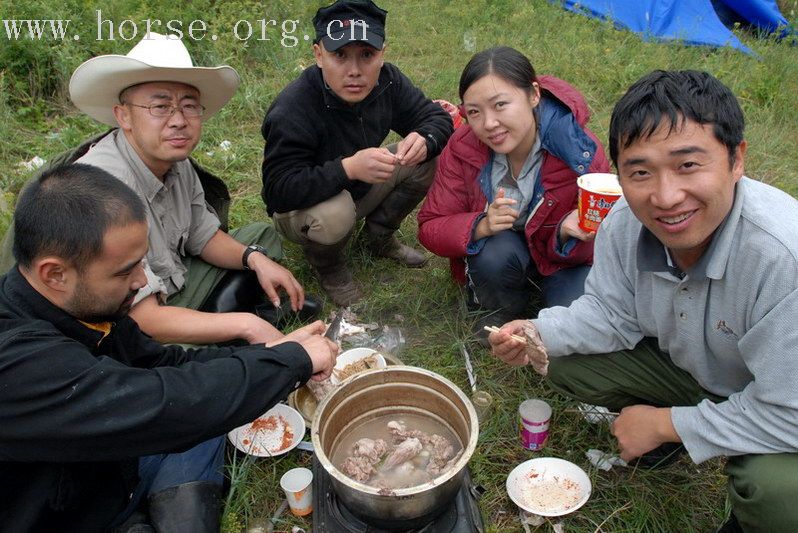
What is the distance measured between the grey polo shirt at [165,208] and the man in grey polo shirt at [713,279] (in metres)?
2.14

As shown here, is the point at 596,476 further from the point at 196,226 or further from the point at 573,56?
the point at 573,56

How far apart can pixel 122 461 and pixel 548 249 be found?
229 centimetres

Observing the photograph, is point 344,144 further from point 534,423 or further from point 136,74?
point 534,423

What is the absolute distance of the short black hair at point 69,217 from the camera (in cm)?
184

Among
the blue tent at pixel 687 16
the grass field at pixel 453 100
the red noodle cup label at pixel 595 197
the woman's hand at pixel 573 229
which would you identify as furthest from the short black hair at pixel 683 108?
the blue tent at pixel 687 16

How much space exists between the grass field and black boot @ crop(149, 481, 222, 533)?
0.15 meters

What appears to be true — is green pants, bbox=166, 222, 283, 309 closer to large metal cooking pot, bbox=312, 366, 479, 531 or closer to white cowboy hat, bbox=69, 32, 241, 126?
white cowboy hat, bbox=69, 32, 241, 126

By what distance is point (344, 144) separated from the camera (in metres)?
3.74

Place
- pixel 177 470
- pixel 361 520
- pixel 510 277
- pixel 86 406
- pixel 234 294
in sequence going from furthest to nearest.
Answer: pixel 234 294 < pixel 510 277 < pixel 177 470 < pixel 361 520 < pixel 86 406

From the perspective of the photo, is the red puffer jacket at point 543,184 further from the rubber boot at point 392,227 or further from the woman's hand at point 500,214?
the rubber boot at point 392,227

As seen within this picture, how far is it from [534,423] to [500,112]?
59.3 inches

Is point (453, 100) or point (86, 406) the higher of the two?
point (453, 100)

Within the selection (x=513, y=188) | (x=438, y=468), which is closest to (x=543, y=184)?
(x=513, y=188)

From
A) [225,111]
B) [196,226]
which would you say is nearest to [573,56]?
[225,111]
